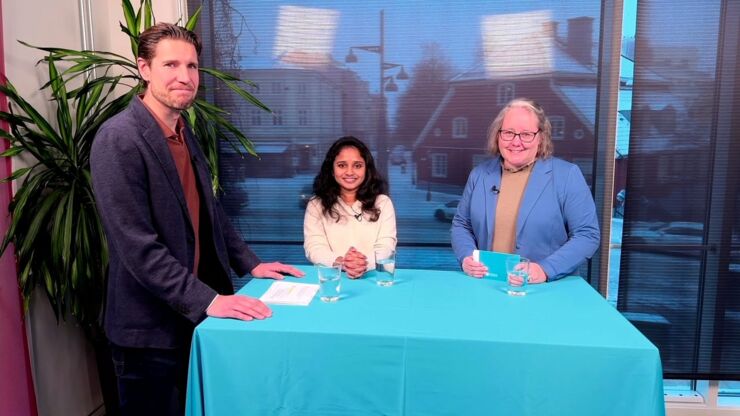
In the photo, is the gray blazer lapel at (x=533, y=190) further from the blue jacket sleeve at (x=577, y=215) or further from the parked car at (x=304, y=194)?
the parked car at (x=304, y=194)

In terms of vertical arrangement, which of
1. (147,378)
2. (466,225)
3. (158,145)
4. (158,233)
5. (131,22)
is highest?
(131,22)

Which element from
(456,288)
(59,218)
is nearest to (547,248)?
(456,288)

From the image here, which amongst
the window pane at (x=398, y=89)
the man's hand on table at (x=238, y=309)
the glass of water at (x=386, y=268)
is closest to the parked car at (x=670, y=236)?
the window pane at (x=398, y=89)

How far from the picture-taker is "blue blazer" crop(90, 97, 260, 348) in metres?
1.49

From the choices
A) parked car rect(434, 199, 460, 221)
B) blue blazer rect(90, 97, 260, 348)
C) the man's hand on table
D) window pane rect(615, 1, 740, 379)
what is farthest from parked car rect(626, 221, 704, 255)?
blue blazer rect(90, 97, 260, 348)

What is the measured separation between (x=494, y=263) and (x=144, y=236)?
3.93 feet

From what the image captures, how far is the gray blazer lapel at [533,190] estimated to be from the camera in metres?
2.11

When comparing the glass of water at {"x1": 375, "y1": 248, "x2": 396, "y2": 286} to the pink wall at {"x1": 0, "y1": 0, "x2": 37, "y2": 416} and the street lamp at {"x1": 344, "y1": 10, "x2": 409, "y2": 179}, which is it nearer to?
the street lamp at {"x1": 344, "y1": 10, "x2": 409, "y2": 179}

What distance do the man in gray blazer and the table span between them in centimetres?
14

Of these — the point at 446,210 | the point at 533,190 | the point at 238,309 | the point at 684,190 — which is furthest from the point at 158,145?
the point at 684,190

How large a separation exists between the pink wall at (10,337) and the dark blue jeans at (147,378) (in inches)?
26.6

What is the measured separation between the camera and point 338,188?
8.23 ft

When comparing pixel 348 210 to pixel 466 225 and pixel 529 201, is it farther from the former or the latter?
pixel 529 201

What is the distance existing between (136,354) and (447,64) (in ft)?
6.96
